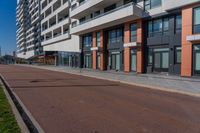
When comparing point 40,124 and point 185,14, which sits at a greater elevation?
point 185,14

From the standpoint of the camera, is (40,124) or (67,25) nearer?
(40,124)

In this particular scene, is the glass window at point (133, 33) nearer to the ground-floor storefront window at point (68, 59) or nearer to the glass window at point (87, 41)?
the glass window at point (87, 41)

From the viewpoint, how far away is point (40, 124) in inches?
286

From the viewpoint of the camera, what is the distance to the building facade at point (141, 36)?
2264 cm

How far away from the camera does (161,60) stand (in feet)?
87.6

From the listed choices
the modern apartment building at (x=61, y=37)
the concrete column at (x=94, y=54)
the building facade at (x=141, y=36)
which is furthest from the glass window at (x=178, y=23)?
the modern apartment building at (x=61, y=37)

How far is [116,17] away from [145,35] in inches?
171

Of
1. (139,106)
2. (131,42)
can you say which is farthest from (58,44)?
(139,106)

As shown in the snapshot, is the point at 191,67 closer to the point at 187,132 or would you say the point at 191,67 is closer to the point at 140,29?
the point at 140,29

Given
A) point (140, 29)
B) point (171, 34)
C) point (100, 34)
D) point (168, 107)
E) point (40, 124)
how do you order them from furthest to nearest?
point (100, 34), point (140, 29), point (171, 34), point (168, 107), point (40, 124)

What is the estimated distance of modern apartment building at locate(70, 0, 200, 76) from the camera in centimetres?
2257

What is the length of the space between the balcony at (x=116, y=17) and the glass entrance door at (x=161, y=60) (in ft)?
15.8

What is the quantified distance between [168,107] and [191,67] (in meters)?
13.7

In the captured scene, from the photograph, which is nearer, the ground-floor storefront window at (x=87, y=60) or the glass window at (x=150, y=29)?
the glass window at (x=150, y=29)
